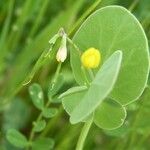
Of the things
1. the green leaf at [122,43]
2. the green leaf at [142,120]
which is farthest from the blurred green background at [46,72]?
the green leaf at [122,43]

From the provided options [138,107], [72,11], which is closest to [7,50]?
[72,11]

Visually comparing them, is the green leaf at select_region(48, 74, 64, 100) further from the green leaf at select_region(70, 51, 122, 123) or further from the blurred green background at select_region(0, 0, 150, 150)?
the green leaf at select_region(70, 51, 122, 123)

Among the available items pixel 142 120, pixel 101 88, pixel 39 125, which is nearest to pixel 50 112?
pixel 39 125

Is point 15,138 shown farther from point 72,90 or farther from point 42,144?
point 72,90

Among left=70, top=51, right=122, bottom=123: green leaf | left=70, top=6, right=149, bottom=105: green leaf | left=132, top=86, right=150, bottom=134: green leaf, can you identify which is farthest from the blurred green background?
left=70, top=51, right=122, bottom=123: green leaf

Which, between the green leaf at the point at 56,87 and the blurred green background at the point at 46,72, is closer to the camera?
the green leaf at the point at 56,87

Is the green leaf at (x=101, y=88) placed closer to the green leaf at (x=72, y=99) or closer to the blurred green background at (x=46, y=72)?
the green leaf at (x=72, y=99)
